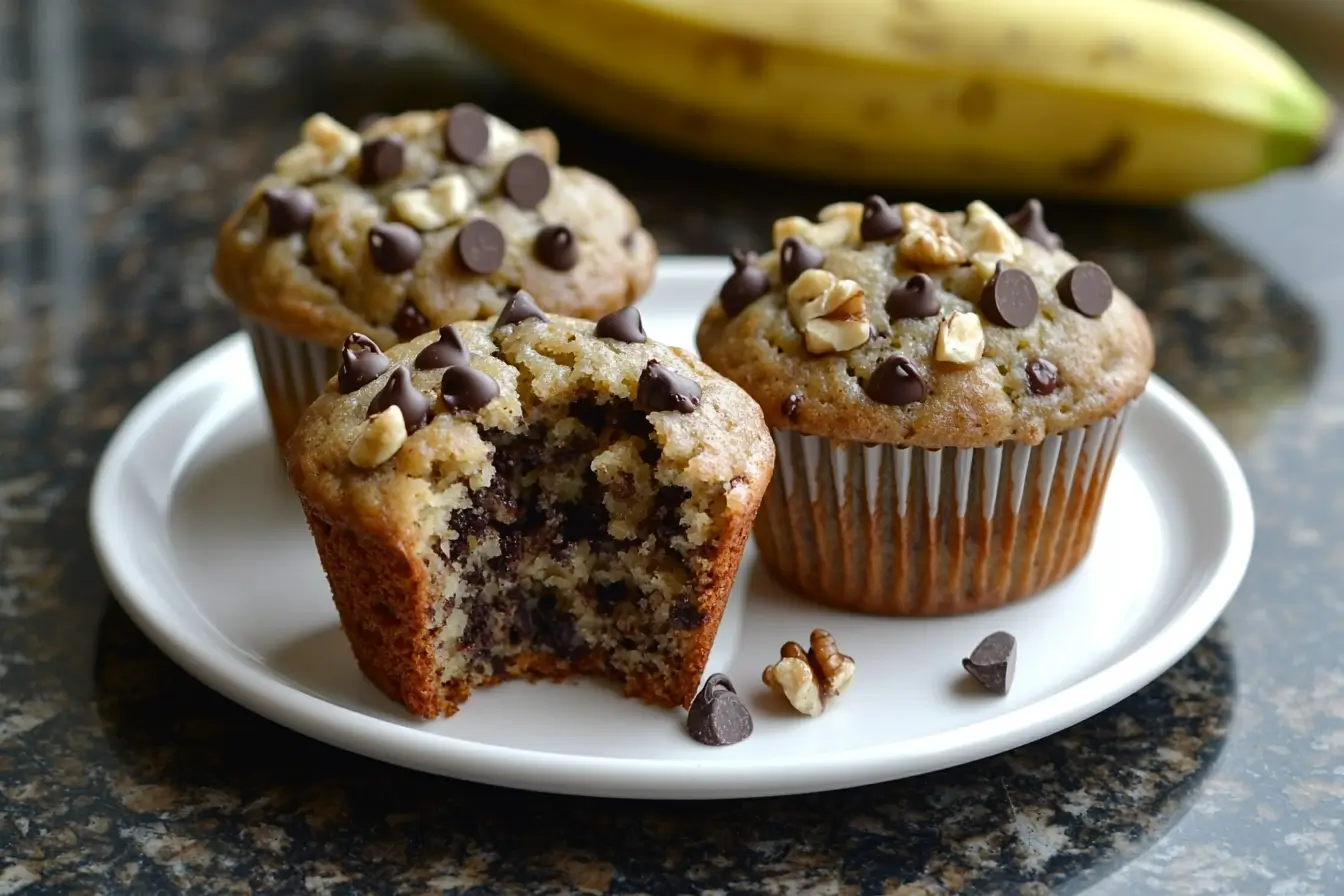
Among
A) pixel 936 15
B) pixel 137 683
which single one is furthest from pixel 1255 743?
pixel 936 15

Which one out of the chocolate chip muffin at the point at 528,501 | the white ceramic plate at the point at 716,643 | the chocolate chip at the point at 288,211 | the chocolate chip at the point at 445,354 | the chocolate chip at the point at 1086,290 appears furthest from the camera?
the chocolate chip at the point at 288,211

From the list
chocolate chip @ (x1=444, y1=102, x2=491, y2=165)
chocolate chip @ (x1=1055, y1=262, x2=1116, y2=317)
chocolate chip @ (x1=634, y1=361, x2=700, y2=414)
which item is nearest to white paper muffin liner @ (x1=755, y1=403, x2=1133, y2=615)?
chocolate chip @ (x1=1055, y1=262, x2=1116, y2=317)

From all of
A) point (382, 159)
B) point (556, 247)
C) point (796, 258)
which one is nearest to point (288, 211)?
point (382, 159)

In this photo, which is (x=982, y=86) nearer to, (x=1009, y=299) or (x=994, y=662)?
(x=1009, y=299)

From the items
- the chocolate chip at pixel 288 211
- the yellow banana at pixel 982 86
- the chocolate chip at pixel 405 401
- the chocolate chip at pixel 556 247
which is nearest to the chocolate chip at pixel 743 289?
the chocolate chip at pixel 556 247

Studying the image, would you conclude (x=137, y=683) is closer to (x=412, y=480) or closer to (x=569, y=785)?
(x=412, y=480)

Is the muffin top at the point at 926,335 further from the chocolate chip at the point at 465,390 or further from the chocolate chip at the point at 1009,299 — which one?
the chocolate chip at the point at 465,390

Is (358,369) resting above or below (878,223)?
below
